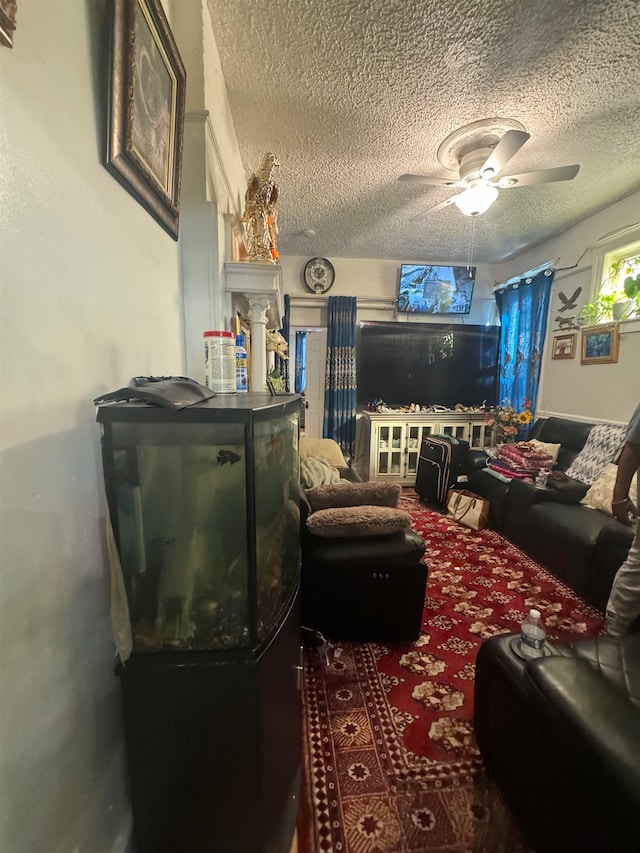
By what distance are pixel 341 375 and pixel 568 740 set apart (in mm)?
3583

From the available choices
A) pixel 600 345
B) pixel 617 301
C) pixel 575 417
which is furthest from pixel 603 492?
pixel 617 301

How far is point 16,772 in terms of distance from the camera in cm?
54

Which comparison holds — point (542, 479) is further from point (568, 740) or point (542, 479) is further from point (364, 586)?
point (568, 740)

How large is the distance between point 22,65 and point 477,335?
14.2 feet

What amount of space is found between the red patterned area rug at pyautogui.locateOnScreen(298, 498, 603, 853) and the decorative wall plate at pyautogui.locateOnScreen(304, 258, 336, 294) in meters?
3.40

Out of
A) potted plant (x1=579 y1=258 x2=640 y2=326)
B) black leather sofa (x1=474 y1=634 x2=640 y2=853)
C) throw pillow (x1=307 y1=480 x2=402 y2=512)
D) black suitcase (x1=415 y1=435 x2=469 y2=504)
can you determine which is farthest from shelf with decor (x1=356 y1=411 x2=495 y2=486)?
black leather sofa (x1=474 y1=634 x2=640 y2=853)

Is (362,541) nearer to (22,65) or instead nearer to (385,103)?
(22,65)

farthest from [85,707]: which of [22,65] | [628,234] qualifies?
[628,234]

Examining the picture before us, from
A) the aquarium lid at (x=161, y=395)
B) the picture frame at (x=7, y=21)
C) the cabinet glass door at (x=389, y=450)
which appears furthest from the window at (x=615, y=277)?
the picture frame at (x=7, y=21)

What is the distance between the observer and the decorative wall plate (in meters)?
3.96

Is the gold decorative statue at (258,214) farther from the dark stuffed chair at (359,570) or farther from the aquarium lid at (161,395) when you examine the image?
the dark stuffed chair at (359,570)

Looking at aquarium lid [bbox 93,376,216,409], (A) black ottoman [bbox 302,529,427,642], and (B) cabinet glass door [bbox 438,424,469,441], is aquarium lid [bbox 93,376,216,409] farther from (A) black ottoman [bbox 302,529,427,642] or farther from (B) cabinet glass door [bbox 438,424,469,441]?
(B) cabinet glass door [bbox 438,424,469,441]

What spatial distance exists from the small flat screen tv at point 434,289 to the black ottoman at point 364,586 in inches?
132

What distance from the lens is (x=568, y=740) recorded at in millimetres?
711
